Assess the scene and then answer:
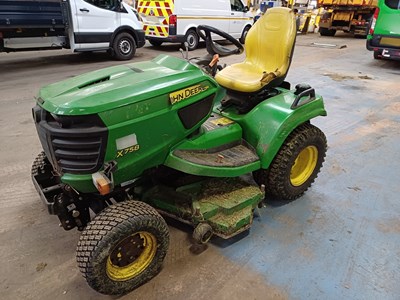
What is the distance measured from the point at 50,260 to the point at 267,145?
5.00 feet

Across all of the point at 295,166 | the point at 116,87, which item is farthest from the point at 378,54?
the point at 116,87

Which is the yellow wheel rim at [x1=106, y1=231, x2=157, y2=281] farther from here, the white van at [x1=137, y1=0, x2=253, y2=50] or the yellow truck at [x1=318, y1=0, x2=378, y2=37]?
the yellow truck at [x1=318, y1=0, x2=378, y2=37]

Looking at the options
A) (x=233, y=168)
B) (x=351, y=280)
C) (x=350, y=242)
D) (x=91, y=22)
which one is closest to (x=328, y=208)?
(x=350, y=242)

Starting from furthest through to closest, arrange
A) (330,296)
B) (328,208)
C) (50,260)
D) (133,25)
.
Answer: (133,25) < (328,208) < (50,260) < (330,296)

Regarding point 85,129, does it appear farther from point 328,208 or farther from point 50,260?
point 328,208

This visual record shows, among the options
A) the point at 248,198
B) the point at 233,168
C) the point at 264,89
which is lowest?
the point at 248,198

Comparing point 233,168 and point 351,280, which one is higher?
point 233,168

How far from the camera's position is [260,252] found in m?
2.09

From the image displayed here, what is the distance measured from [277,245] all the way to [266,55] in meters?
1.48

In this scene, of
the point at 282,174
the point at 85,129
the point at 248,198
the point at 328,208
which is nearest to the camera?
the point at 85,129

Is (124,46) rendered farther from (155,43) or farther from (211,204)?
(211,204)

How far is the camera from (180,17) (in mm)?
8469

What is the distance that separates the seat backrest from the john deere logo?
0.84 metres

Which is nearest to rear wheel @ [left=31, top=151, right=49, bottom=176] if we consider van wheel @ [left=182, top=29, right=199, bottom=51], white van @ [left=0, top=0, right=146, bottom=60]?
white van @ [left=0, top=0, right=146, bottom=60]
